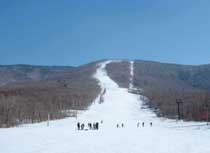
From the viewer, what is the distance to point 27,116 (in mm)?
78562

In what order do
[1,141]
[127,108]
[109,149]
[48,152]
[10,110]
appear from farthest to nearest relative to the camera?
1. [127,108]
2. [10,110]
3. [1,141]
4. [109,149]
5. [48,152]

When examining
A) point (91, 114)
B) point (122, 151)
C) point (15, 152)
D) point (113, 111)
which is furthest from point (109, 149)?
point (113, 111)

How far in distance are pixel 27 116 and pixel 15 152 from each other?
51664mm

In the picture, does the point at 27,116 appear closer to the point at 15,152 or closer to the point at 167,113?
the point at 167,113

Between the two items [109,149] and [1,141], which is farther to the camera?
[1,141]

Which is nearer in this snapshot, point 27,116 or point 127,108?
point 27,116

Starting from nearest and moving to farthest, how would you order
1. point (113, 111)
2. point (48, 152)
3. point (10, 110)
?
point (48, 152) < point (10, 110) < point (113, 111)

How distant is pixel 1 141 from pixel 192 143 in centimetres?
1659

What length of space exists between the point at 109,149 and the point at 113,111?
207ft

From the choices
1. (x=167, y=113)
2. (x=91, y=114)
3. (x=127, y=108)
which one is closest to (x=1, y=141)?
(x=91, y=114)

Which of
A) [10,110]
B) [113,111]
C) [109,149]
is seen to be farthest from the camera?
[113,111]

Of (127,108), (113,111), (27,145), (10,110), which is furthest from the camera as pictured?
(127,108)

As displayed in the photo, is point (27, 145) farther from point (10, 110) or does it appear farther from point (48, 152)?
point (10, 110)

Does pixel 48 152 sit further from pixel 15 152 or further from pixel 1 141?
pixel 1 141
